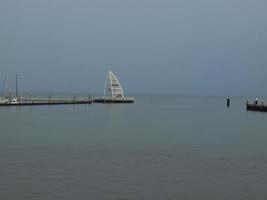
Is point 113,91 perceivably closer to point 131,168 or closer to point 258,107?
point 258,107

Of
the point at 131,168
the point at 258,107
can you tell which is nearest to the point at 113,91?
the point at 258,107

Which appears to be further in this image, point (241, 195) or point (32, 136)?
point (32, 136)

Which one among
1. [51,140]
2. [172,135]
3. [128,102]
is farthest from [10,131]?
[128,102]

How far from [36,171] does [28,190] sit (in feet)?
13.0

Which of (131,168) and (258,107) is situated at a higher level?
(258,107)

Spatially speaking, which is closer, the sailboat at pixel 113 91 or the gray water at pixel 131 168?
the gray water at pixel 131 168

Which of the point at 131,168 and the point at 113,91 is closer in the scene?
the point at 131,168

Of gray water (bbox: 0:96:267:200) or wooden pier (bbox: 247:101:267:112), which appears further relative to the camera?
wooden pier (bbox: 247:101:267:112)

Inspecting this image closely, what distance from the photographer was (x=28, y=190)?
67.3ft

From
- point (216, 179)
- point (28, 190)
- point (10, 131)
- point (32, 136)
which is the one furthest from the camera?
point (10, 131)

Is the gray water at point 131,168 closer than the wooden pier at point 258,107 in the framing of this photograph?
Yes

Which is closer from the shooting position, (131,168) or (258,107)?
(131,168)

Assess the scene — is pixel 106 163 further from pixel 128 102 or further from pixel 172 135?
pixel 128 102

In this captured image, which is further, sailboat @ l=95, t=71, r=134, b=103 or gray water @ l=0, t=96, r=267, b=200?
sailboat @ l=95, t=71, r=134, b=103
